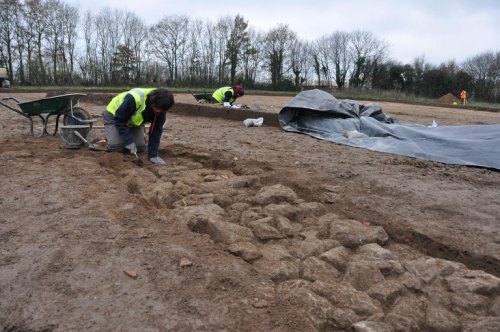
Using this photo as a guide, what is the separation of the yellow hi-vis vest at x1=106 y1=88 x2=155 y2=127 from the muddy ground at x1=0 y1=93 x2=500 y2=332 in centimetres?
52

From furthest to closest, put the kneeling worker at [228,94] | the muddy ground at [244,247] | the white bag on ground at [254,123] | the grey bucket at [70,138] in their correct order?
the kneeling worker at [228,94] < the white bag on ground at [254,123] < the grey bucket at [70,138] < the muddy ground at [244,247]

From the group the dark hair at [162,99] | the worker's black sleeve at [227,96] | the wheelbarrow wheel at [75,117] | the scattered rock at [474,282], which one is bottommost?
the scattered rock at [474,282]

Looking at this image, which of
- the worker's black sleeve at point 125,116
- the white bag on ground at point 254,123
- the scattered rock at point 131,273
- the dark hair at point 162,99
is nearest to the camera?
the scattered rock at point 131,273

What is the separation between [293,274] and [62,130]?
14.6 ft

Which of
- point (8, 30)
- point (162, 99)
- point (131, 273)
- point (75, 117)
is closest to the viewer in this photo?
point (131, 273)

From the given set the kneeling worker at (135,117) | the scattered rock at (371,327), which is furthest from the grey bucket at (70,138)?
the scattered rock at (371,327)

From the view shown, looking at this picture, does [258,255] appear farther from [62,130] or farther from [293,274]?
[62,130]

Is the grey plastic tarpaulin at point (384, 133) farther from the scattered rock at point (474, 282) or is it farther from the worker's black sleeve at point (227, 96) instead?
the scattered rock at point (474, 282)

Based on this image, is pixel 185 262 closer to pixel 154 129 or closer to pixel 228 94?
pixel 154 129

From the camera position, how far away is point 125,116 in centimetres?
501

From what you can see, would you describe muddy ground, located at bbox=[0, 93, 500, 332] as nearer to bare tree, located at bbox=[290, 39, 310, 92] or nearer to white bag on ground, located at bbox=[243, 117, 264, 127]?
white bag on ground, located at bbox=[243, 117, 264, 127]

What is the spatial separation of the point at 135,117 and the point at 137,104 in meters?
0.22

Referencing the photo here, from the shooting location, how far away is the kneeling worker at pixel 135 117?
4.79 m

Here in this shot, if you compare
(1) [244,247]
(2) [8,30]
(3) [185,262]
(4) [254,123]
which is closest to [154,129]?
(1) [244,247]
